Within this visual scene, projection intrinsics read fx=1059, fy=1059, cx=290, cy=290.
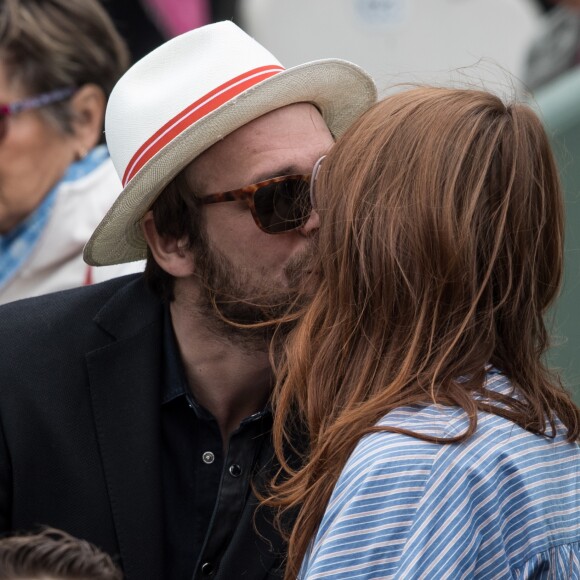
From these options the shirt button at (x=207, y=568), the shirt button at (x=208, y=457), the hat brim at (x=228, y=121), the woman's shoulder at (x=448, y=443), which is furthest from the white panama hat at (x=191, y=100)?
the woman's shoulder at (x=448, y=443)

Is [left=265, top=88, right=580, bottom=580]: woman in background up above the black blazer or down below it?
above

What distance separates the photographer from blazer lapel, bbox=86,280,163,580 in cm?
250

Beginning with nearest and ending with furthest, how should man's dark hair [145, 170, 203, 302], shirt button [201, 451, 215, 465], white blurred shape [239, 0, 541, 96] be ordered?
shirt button [201, 451, 215, 465], man's dark hair [145, 170, 203, 302], white blurred shape [239, 0, 541, 96]

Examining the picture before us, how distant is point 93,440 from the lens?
259 centimetres

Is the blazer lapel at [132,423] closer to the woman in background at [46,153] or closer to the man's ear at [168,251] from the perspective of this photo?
the man's ear at [168,251]

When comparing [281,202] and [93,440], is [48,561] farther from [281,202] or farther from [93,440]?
[281,202]

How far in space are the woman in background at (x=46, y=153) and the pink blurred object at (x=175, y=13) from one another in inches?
87.7

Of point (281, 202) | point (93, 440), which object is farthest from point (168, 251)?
point (93, 440)

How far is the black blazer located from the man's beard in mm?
193

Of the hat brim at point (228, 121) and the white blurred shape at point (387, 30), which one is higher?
the hat brim at point (228, 121)

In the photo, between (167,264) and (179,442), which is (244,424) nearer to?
(179,442)

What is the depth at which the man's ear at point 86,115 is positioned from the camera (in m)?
3.90

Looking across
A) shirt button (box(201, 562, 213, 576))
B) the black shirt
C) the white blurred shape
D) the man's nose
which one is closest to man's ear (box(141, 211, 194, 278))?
the black shirt

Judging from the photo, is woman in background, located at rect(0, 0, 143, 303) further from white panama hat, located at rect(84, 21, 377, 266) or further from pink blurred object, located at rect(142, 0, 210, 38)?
pink blurred object, located at rect(142, 0, 210, 38)
